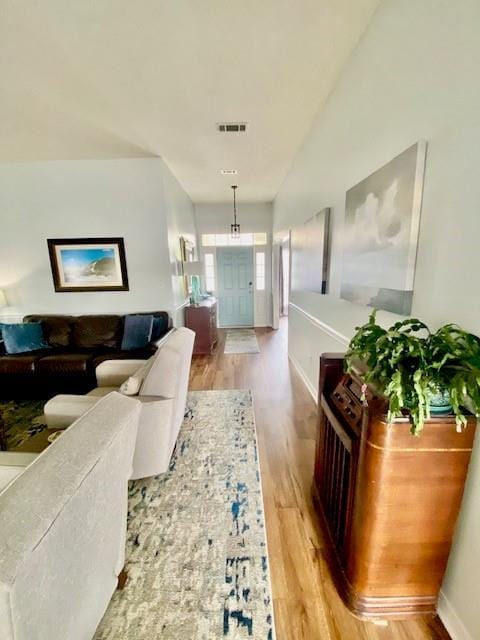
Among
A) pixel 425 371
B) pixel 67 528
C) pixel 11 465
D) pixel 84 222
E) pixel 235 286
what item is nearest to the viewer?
pixel 67 528

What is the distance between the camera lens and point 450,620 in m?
1.05

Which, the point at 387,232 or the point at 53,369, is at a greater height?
the point at 387,232

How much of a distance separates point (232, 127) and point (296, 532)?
3.39 meters

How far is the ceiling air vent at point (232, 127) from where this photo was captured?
2.64 meters

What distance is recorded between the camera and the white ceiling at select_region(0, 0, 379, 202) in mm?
1501

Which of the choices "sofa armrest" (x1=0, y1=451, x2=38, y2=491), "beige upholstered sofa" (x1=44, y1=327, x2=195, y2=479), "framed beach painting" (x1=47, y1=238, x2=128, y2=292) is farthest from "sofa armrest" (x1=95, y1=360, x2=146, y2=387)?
"framed beach painting" (x1=47, y1=238, x2=128, y2=292)

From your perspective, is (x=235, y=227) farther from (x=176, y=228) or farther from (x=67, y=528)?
(x=67, y=528)

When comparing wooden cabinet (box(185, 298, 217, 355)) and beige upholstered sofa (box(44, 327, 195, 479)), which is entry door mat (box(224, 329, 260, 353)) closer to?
wooden cabinet (box(185, 298, 217, 355))

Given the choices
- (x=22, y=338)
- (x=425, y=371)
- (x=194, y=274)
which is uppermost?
(x=194, y=274)

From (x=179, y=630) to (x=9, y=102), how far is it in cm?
378

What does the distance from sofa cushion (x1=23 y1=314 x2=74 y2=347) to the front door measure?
350 cm

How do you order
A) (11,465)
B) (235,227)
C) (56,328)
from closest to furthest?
(11,465), (56,328), (235,227)

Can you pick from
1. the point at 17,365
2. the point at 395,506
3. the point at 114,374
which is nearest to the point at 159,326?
the point at 114,374

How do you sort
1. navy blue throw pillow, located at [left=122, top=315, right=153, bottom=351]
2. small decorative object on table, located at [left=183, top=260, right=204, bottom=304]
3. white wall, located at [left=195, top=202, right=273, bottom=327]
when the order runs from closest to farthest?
navy blue throw pillow, located at [left=122, top=315, right=153, bottom=351], small decorative object on table, located at [left=183, top=260, right=204, bottom=304], white wall, located at [left=195, top=202, right=273, bottom=327]
